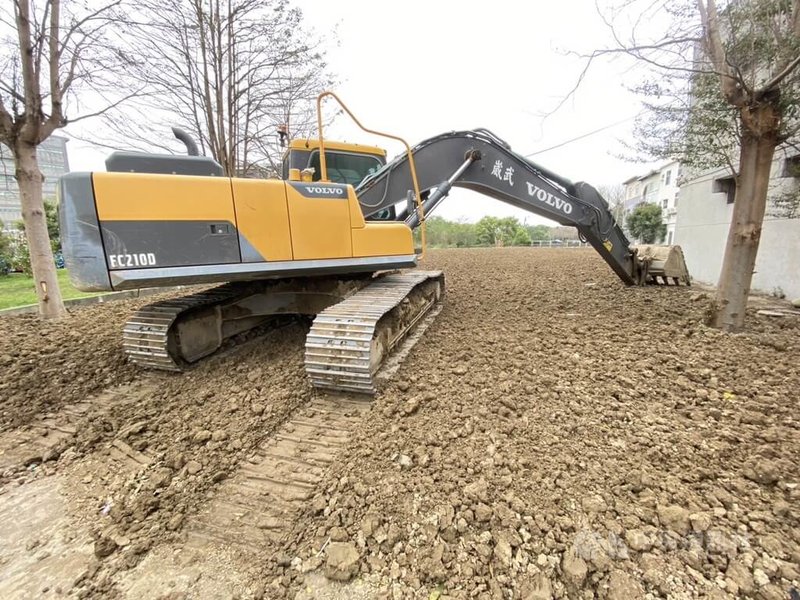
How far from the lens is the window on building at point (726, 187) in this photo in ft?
25.4

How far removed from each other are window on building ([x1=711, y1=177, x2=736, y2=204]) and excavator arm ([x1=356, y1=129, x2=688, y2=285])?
4.35 meters

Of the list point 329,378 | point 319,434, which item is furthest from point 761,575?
point 329,378

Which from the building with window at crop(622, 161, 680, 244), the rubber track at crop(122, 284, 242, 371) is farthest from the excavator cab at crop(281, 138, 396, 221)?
the building with window at crop(622, 161, 680, 244)

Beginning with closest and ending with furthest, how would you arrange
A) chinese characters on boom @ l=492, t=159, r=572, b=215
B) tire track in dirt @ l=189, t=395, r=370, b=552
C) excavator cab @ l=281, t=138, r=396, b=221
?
A: tire track in dirt @ l=189, t=395, r=370, b=552 → chinese characters on boom @ l=492, t=159, r=572, b=215 → excavator cab @ l=281, t=138, r=396, b=221

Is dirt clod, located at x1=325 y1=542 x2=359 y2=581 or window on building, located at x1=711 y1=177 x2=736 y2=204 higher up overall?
window on building, located at x1=711 y1=177 x2=736 y2=204

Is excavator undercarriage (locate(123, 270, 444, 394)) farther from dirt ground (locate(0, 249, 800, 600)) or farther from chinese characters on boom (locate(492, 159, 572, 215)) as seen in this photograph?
chinese characters on boom (locate(492, 159, 572, 215))

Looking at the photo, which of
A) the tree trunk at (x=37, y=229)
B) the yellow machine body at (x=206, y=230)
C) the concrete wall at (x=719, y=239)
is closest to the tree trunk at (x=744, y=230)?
the concrete wall at (x=719, y=239)

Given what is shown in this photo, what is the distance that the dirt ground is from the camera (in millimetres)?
1576

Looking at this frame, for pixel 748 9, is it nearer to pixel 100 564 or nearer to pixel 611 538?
pixel 611 538

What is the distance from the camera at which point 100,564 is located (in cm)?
172

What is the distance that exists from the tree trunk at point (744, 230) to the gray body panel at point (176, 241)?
461cm

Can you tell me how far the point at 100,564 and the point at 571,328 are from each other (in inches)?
165

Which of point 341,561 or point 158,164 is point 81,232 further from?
point 341,561

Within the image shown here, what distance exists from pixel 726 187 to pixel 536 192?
5784 mm
